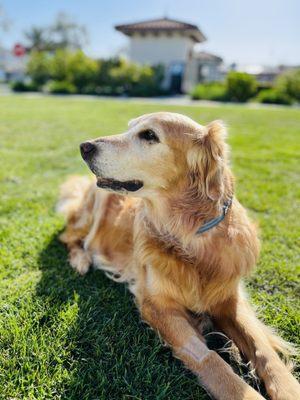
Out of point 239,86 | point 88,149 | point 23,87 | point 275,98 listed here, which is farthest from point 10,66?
point 88,149

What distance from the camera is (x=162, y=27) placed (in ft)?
107

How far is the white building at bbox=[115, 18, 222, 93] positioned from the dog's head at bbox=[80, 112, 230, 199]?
31497 millimetres

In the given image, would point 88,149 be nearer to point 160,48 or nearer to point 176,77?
point 176,77

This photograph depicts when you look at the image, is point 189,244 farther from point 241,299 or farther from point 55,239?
point 55,239

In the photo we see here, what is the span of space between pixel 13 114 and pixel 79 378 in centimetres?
1206

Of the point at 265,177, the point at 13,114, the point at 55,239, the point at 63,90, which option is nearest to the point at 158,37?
the point at 63,90

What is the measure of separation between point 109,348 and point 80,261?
1.07 metres

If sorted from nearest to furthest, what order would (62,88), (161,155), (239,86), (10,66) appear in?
(161,155)
(239,86)
(62,88)
(10,66)

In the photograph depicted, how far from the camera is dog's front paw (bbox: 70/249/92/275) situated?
2.91 metres

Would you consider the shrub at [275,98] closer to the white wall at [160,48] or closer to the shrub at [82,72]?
the white wall at [160,48]

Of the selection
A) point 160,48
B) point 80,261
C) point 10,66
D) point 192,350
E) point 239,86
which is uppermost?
point 160,48

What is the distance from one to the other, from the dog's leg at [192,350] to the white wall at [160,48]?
3349cm

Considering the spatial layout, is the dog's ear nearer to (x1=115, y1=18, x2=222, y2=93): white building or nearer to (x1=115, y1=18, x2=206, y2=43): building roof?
(x1=115, y1=18, x2=222, y2=93): white building

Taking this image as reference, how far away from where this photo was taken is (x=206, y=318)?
91.0 inches
